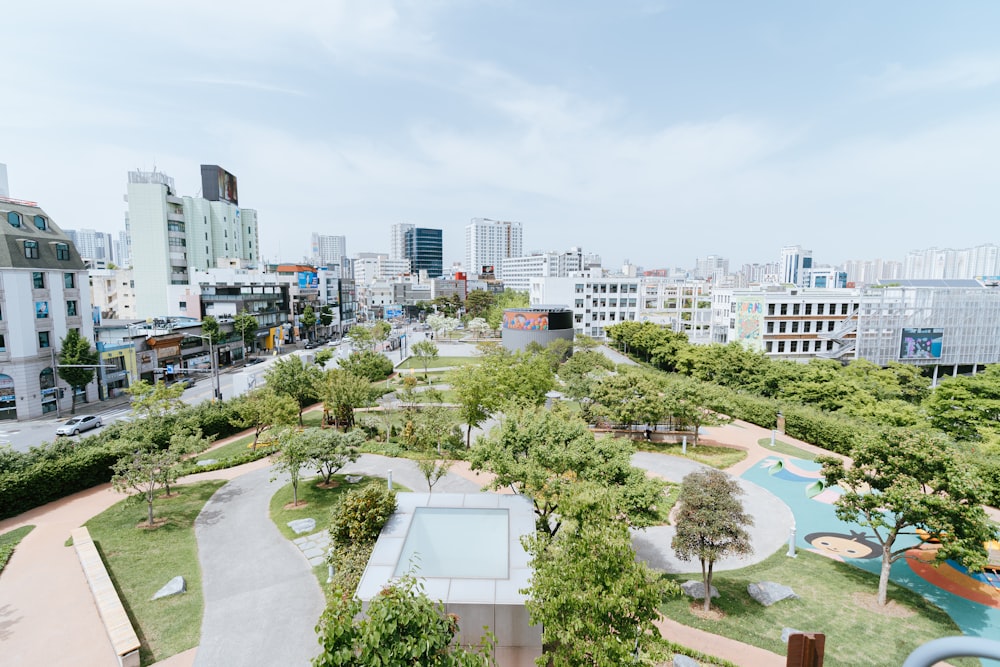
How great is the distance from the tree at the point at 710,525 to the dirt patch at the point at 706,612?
131mm

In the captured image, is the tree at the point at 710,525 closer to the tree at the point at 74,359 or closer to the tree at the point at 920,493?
the tree at the point at 920,493

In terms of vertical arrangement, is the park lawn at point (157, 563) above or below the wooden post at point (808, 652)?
below

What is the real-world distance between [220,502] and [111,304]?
234ft

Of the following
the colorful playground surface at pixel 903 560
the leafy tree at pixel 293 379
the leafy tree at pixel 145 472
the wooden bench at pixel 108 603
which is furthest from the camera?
the leafy tree at pixel 293 379

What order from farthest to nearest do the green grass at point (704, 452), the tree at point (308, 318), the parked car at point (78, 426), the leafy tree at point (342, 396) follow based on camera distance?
the tree at point (308, 318) < the parked car at point (78, 426) < the leafy tree at point (342, 396) < the green grass at point (704, 452)

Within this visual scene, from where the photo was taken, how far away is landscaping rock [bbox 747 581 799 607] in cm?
1631

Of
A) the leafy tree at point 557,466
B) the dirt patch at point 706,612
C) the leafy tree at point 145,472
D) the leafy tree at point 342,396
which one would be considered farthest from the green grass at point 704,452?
the leafy tree at point 145,472

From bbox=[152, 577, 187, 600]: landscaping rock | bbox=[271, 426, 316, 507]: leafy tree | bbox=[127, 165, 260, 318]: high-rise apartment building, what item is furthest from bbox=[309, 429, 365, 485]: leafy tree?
bbox=[127, 165, 260, 318]: high-rise apartment building

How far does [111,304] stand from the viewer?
76.8m

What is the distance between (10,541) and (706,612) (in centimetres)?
2564

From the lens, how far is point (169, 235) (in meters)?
74.1

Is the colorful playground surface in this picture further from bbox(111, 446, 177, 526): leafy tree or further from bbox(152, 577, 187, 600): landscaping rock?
bbox(111, 446, 177, 526): leafy tree

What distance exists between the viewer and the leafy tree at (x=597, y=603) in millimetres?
9375

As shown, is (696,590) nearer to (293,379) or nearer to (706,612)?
(706,612)
